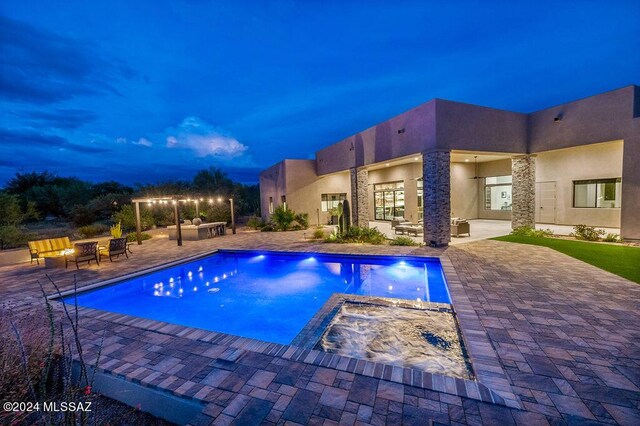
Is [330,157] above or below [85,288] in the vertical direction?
above

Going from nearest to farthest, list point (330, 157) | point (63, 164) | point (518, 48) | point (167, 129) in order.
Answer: point (330, 157) → point (518, 48) → point (167, 129) → point (63, 164)

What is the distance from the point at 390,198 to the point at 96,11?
18770mm

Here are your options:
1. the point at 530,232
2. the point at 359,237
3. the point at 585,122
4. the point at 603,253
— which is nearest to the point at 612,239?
the point at 530,232

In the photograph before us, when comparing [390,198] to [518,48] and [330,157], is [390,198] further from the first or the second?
[518,48]

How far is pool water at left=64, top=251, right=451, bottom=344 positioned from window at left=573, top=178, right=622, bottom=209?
11.2 metres

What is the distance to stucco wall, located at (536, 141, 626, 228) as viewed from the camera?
1246 centimetres

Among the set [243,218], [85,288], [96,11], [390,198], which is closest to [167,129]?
[243,218]

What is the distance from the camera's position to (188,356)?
3.41m

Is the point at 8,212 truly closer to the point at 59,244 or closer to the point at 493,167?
the point at 59,244

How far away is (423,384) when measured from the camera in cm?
272

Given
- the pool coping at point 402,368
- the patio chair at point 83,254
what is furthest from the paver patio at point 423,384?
the patio chair at point 83,254

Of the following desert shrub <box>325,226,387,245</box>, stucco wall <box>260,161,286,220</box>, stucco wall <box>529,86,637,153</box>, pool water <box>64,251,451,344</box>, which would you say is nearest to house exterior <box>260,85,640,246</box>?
stucco wall <box>529,86,637,153</box>

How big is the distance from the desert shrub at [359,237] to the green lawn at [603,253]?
5038 mm

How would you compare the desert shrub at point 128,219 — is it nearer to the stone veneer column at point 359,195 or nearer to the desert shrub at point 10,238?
the desert shrub at point 10,238
